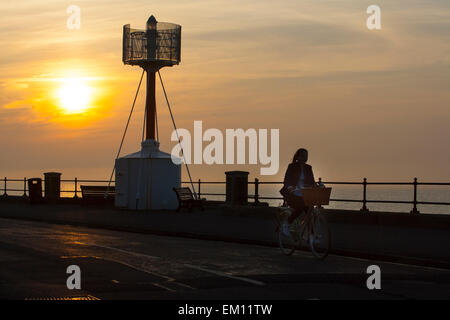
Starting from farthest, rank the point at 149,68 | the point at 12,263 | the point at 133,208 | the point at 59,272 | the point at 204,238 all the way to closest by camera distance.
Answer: the point at 149,68 → the point at 133,208 → the point at 204,238 → the point at 12,263 → the point at 59,272

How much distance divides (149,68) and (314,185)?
72.7ft

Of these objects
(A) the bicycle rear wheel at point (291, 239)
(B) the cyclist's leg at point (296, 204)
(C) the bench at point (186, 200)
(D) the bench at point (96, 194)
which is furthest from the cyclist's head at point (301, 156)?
(D) the bench at point (96, 194)

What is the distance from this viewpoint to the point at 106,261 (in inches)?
531

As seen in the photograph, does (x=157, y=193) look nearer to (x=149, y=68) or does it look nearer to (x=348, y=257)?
(x=149, y=68)

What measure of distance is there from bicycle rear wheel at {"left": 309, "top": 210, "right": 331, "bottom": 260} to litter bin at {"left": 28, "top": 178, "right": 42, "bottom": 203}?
25816 mm

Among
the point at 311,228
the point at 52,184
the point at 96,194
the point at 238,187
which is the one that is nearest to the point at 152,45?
the point at 96,194

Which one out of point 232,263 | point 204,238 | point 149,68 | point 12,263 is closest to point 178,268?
point 232,263

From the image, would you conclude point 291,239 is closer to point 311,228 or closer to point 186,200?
point 311,228

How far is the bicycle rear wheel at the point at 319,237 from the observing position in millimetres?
13920

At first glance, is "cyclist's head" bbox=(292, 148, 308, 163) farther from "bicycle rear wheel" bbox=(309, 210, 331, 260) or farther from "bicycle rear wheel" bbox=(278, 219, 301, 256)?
"bicycle rear wheel" bbox=(278, 219, 301, 256)

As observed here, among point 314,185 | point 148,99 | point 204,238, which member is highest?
point 148,99

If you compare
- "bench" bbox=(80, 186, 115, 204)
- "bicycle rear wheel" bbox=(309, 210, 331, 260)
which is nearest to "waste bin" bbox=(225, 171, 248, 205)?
"bench" bbox=(80, 186, 115, 204)

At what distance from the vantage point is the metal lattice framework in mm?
35188

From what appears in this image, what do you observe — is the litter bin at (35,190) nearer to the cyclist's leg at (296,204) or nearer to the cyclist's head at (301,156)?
the cyclist's leg at (296,204)
